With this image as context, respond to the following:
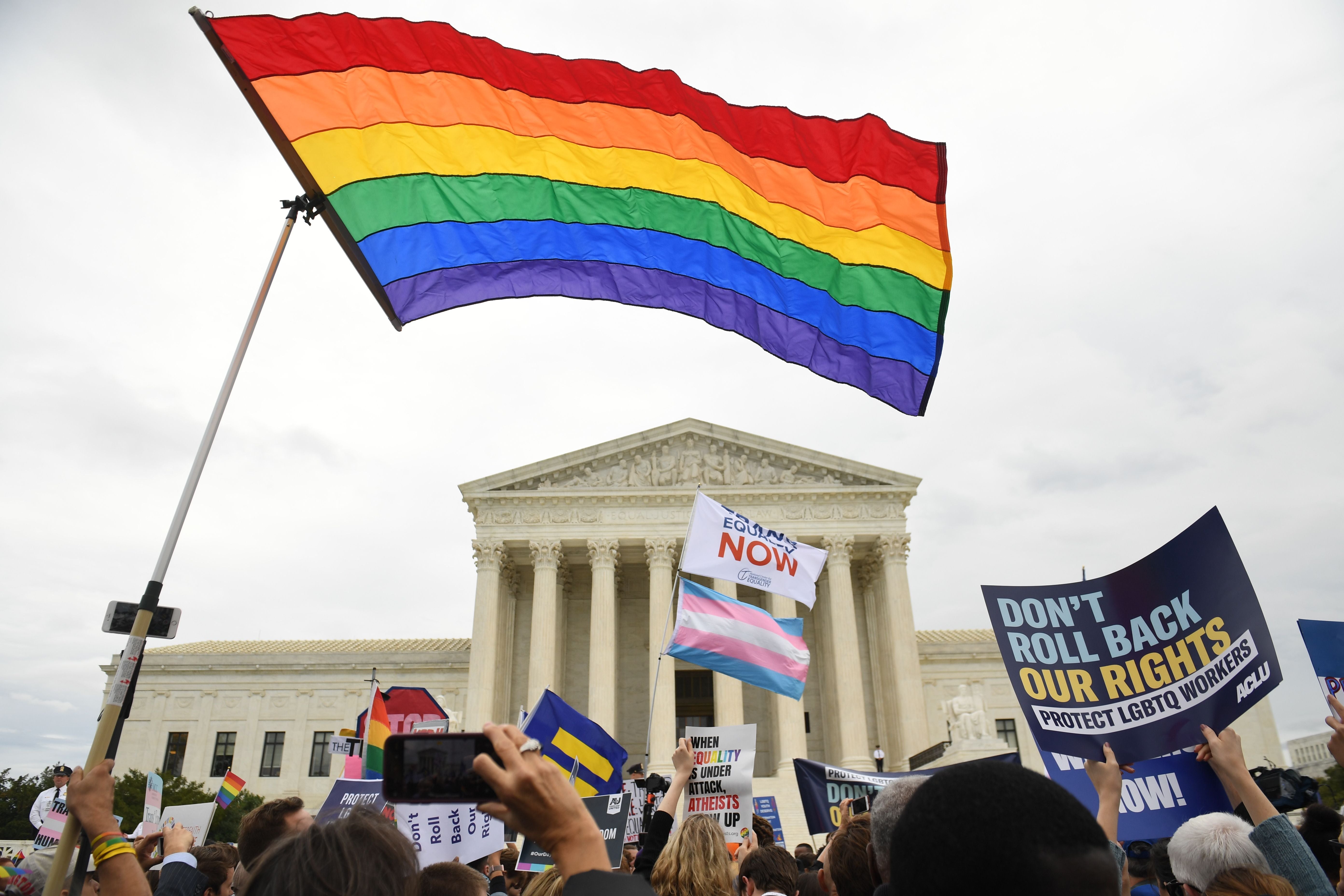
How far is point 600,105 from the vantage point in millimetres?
9516

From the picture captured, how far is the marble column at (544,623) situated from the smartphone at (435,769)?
115 ft

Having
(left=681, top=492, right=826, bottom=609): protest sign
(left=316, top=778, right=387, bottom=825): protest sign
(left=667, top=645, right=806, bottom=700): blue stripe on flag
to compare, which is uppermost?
(left=681, top=492, right=826, bottom=609): protest sign

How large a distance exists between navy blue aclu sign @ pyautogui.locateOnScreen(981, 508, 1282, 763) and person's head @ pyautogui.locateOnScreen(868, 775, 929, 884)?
102 inches

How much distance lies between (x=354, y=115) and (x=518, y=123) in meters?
1.75

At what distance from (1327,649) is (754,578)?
324 inches

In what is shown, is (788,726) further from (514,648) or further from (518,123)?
(518,123)

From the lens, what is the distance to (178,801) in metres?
33.9

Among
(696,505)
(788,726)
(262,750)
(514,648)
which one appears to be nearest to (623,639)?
(514,648)

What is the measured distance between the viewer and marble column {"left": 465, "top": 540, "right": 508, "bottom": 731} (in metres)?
36.8

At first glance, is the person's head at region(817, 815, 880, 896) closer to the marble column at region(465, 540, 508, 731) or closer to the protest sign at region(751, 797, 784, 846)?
the protest sign at region(751, 797, 784, 846)

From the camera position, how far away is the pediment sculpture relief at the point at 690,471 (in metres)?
40.7

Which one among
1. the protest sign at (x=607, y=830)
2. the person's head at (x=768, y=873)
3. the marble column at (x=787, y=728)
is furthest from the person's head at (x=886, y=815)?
the marble column at (x=787, y=728)

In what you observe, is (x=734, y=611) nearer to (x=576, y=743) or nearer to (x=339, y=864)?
(x=576, y=743)

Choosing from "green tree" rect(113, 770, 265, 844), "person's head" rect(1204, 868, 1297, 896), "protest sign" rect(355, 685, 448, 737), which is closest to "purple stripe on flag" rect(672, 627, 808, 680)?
"protest sign" rect(355, 685, 448, 737)
